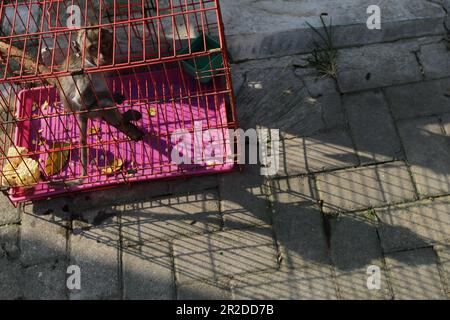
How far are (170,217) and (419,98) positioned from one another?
2.39m

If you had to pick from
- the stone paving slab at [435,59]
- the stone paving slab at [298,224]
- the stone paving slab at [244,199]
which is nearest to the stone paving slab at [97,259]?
the stone paving slab at [244,199]

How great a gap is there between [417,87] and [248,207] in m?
1.87

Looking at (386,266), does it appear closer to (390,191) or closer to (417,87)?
(390,191)

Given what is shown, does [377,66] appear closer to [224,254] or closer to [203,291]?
Answer: [224,254]

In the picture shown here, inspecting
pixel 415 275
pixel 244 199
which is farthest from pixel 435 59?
pixel 244 199

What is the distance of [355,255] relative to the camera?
154 inches

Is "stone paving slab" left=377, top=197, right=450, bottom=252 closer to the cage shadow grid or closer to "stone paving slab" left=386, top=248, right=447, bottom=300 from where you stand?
"stone paving slab" left=386, top=248, right=447, bottom=300

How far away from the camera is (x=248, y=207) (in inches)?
163

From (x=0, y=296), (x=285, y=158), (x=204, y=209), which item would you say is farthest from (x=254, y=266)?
(x=0, y=296)

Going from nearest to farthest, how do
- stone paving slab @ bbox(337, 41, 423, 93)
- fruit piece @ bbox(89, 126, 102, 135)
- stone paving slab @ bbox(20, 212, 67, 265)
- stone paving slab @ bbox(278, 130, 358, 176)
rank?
stone paving slab @ bbox(20, 212, 67, 265) < stone paving slab @ bbox(278, 130, 358, 176) < fruit piece @ bbox(89, 126, 102, 135) < stone paving slab @ bbox(337, 41, 423, 93)

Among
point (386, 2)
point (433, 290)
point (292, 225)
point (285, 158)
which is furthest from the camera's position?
point (386, 2)

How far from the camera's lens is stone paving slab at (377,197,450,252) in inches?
155

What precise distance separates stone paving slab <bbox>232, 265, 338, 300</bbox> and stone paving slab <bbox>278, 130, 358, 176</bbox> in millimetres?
835

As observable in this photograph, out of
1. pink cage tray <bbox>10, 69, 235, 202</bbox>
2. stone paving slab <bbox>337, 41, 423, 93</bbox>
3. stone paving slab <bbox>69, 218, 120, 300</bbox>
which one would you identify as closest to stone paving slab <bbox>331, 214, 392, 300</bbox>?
pink cage tray <bbox>10, 69, 235, 202</bbox>
